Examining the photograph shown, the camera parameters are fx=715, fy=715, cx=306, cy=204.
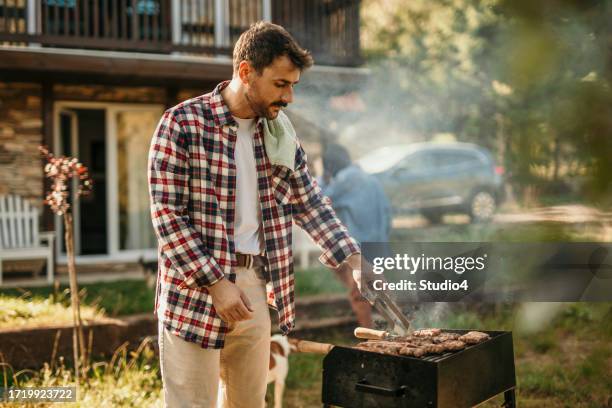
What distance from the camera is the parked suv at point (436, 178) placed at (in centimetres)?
1094

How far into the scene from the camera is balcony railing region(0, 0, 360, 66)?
30.6 feet

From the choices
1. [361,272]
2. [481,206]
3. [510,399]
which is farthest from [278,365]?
[481,206]

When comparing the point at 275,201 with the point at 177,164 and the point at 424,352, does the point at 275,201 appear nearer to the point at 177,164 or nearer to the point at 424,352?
the point at 177,164

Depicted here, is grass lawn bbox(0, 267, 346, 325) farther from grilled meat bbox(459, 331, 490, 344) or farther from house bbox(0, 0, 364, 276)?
grilled meat bbox(459, 331, 490, 344)

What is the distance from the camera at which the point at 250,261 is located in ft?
8.34

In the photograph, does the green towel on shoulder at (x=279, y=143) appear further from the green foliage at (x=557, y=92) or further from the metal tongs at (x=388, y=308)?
the green foliage at (x=557, y=92)

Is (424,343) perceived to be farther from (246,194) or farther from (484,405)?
(484,405)

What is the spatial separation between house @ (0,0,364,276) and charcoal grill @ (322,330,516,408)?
5517 mm

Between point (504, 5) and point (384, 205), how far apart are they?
491 centimetres

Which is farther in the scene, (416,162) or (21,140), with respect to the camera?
(416,162)

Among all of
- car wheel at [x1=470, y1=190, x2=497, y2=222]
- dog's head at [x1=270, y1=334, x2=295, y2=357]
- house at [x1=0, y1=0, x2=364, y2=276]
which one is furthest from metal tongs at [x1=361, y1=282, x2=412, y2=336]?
car wheel at [x1=470, y1=190, x2=497, y2=222]

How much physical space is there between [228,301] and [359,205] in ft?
13.2

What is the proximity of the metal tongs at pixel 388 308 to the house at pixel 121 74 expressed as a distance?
17.6ft

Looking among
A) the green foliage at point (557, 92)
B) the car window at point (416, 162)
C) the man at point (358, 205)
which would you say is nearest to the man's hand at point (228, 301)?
the green foliage at point (557, 92)
